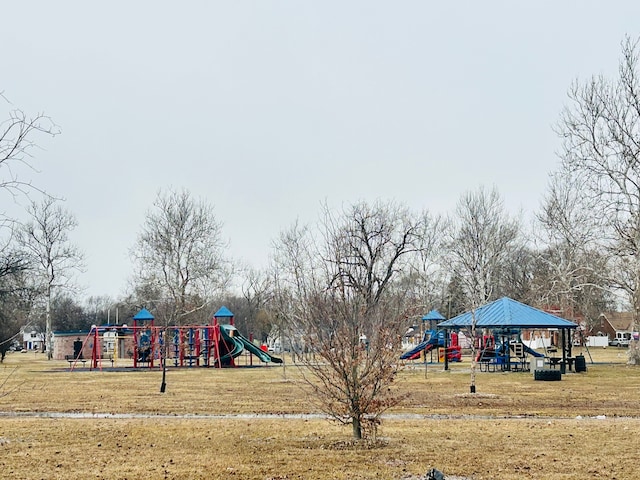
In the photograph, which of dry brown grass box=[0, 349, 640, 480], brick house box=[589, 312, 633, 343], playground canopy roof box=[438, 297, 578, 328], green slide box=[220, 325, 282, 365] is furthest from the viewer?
brick house box=[589, 312, 633, 343]

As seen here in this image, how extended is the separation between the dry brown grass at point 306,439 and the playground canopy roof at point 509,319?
1279cm

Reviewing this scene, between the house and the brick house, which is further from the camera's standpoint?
the brick house

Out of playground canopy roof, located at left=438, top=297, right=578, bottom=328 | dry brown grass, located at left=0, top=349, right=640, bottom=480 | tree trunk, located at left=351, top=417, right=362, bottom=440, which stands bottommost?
dry brown grass, located at left=0, top=349, right=640, bottom=480

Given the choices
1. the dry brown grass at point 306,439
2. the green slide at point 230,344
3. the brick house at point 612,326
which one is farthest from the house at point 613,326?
the dry brown grass at point 306,439

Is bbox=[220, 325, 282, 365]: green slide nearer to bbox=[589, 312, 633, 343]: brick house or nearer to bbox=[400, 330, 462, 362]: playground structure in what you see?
bbox=[400, 330, 462, 362]: playground structure

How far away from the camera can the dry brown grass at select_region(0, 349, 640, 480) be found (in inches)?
414

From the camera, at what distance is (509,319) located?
3691 cm

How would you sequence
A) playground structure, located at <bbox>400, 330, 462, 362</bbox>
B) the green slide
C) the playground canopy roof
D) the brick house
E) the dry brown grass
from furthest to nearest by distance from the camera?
the brick house < playground structure, located at <bbox>400, 330, 462, 362</bbox> < the green slide < the playground canopy roof < the dry brown grass

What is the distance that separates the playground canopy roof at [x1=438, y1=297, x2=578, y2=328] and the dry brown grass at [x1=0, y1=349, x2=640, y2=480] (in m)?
12.8

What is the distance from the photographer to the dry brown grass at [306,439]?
1052cm

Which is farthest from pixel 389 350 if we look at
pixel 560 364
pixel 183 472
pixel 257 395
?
pixel 560 364

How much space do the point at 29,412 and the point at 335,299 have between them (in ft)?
30.4

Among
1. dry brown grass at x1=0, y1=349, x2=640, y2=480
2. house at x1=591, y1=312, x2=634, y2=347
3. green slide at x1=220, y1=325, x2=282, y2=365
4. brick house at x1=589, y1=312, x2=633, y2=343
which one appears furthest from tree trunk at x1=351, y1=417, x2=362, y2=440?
brick house at x1=589, y1=312, x2=633, y2=343

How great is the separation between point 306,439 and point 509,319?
83.0 feet
